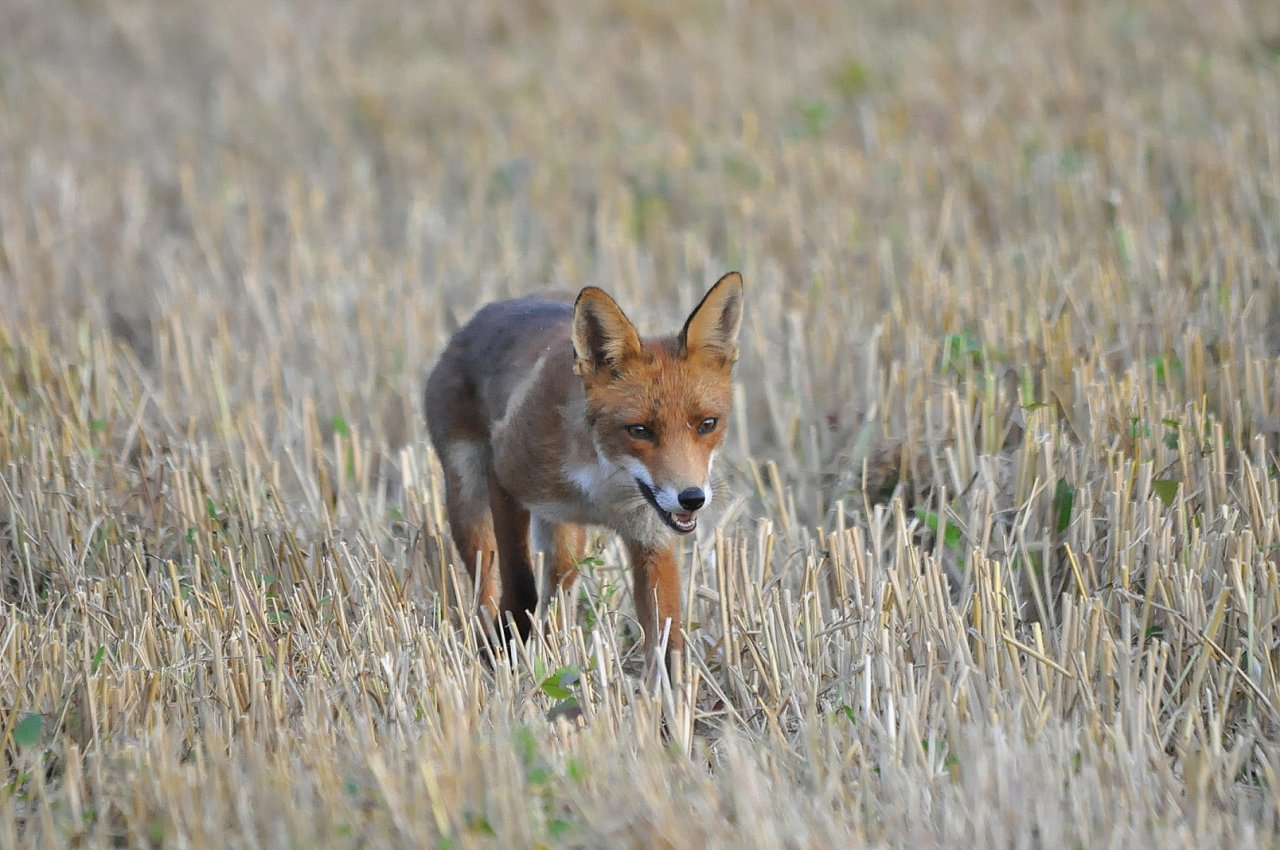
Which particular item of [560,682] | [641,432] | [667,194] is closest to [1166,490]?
[641,432]

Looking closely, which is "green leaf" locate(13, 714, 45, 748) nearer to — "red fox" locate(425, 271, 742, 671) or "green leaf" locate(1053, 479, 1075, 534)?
"red fox" locate(425, 271, 742, 671)

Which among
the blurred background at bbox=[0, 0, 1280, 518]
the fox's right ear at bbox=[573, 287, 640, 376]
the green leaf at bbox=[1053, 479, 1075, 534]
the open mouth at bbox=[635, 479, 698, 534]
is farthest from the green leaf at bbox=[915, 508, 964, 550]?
the fox's right ear at bbox=[573, 287, 640, 376]

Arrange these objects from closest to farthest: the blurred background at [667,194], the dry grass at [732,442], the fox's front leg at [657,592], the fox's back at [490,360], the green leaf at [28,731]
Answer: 1. the dry grass at [732,442]
2. the green leaf at [28,731]
3. the fox's front leg at [657,592]
4. the fox's back at [490,360]
5. the blurred background at [667,194]

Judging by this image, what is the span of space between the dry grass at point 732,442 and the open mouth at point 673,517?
0.36m

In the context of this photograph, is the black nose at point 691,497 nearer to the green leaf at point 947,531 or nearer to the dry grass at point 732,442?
the dry grass at point 732,442

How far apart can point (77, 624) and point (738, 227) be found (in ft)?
17.8

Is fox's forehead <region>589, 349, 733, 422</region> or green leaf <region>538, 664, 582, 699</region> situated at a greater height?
fox's forehead <region>589, 349, 733, 422</region>

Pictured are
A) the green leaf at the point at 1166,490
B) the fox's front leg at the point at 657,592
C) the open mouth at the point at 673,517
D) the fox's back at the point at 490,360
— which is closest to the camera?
the open mouth at the point at 673,517

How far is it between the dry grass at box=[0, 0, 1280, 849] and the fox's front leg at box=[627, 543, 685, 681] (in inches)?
5.4

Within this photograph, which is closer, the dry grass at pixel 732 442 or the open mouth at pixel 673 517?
the dry grass at pixel 732 442

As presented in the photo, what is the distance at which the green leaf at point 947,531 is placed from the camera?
195 inches

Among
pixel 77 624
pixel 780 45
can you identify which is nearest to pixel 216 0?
A: pixel 780 45

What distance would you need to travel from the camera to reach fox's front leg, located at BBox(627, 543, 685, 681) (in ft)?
14.2

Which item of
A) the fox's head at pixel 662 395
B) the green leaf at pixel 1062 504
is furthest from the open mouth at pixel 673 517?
the green leaf at pixel 1062 504
